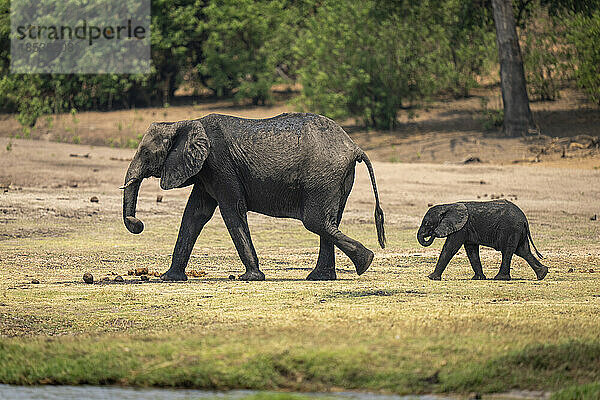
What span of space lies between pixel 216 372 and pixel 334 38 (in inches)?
875

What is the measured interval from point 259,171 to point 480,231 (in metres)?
2.22

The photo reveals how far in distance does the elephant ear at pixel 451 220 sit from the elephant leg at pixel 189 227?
216 cm

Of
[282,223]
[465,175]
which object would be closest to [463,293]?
[282,223]

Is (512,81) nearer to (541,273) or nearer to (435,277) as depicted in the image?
(541,273)

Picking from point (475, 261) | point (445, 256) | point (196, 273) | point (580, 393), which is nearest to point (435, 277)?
point (445, 256)

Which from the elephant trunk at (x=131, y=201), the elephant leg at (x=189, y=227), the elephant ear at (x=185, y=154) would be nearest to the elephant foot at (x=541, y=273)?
the elephant leg at (x=189, y=227)

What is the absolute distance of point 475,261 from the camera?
9617mm

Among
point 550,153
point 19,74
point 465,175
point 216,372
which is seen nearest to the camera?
point 216,372

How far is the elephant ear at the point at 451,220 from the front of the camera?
9500 mm

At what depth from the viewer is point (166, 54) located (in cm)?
3288

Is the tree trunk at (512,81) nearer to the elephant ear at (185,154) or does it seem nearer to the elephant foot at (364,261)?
the elephant foot at (364,261)

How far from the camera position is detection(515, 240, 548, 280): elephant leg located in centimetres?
939

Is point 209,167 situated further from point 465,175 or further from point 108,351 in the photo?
point 465,175

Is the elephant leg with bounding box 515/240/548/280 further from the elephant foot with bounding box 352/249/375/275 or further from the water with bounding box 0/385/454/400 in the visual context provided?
the water with bounding box 0/385/454/400
